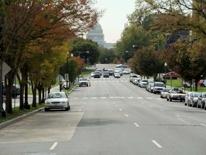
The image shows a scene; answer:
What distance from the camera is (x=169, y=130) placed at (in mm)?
25797

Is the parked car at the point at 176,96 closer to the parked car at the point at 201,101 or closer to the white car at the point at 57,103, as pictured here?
the parked car at the point at 201,101

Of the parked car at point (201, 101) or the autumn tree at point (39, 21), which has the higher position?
the autumn tree at point (39, 21)

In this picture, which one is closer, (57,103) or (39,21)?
(39,21)

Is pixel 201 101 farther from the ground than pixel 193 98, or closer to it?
closer to it

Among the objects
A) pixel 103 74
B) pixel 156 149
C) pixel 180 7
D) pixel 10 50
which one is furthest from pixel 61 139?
pixel 103 74

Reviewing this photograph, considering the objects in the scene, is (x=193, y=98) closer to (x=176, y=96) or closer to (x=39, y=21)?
(x=176, y=96)

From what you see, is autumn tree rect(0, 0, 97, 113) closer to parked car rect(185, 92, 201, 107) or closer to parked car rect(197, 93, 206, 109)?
parked car rect(197, 93, 206, 109)

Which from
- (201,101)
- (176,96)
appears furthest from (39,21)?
(176,96)

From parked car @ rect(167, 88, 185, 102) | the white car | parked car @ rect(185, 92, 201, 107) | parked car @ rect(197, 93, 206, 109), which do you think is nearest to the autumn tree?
the white car

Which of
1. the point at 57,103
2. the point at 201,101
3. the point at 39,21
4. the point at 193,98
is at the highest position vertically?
the point at 39,21

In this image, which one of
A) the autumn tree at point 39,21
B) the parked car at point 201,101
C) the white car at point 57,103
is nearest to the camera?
the autumn tree at point 39,21

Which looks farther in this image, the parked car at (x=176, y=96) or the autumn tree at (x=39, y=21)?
the parked car at (x=176, y=96)

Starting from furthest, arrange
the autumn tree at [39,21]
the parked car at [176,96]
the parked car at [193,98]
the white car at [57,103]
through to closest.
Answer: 1. the parked car at [176,96]
2. the parked car at [193,98]
3. the white car at [57,103]
4. the autumn tree at [39,21]

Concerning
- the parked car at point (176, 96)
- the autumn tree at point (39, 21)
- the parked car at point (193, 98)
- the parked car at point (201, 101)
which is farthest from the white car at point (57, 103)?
the parked car at point (176, 96)
